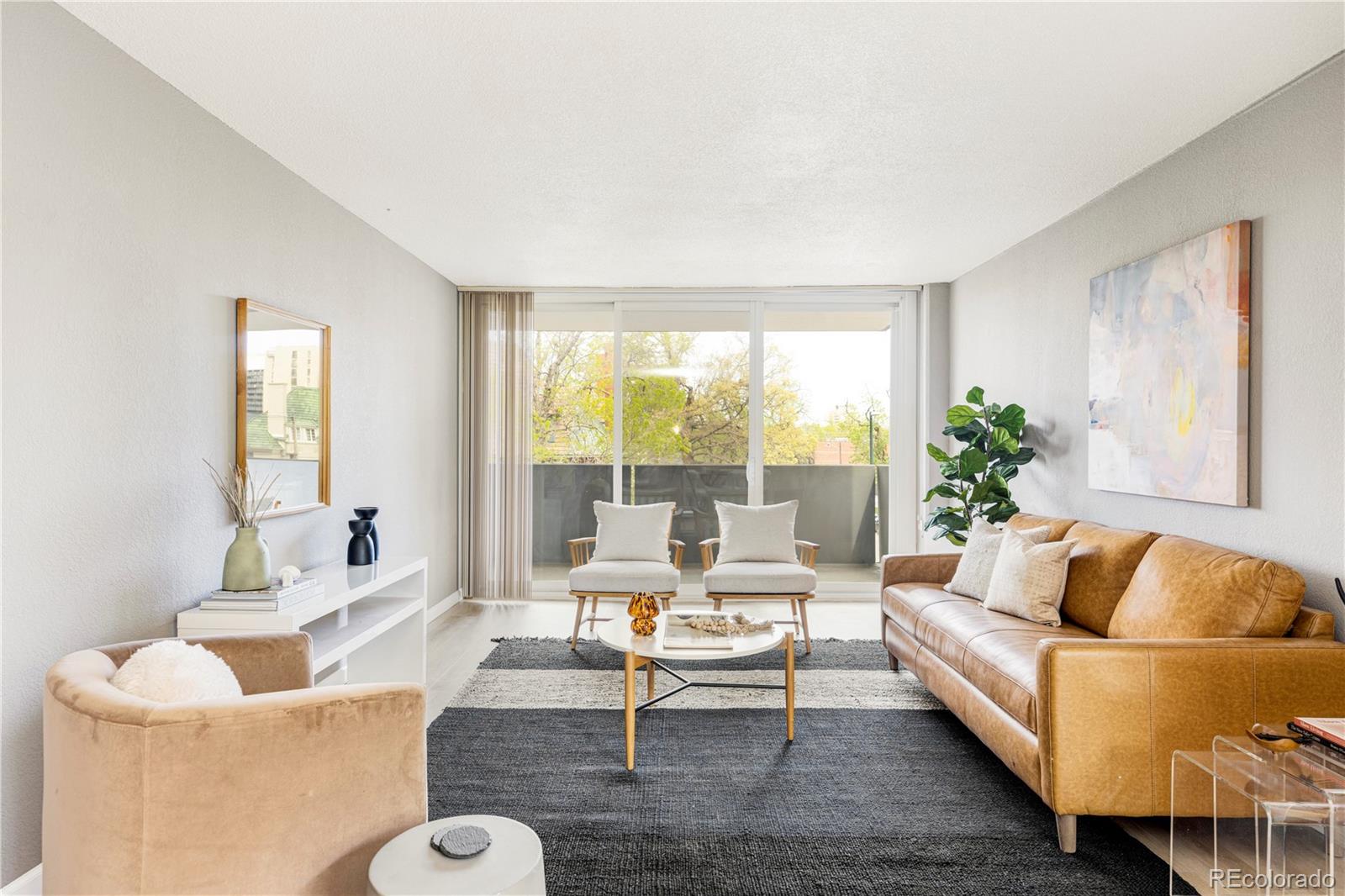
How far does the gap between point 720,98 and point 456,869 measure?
250 centimetres

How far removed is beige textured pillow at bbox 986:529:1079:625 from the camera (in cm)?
343

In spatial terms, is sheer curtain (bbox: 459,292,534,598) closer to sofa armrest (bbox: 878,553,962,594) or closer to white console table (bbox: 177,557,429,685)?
white console table (bbox: 177,557,429,685)

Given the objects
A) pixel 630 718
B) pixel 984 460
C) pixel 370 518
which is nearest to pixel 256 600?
pixel 370 518

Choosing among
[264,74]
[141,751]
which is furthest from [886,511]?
[141,751]

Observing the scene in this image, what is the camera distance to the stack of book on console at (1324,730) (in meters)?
1.93

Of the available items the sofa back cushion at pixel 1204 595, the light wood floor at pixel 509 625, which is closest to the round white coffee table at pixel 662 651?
the light wood floor at pixel 509 625

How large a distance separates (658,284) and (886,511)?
106 inches

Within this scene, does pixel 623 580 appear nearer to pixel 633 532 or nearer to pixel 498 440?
pixel 633 532

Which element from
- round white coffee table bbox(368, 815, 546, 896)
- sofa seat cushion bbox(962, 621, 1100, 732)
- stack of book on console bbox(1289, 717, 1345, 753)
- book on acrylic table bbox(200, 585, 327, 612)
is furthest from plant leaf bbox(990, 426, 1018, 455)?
book on acrylic table bbox(200, 585, 327, 612)

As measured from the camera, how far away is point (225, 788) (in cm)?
154

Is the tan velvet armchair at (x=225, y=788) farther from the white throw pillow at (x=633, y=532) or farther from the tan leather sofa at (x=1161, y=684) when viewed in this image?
the white throw pillow at (x=633, y=532)

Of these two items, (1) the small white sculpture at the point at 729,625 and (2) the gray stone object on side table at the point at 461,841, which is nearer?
(2) the gray stone object on side table at the point at 461,841

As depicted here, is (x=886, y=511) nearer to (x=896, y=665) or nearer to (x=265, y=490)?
(x=896, y=665)

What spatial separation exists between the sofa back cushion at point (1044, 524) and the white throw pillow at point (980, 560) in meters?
0.04
